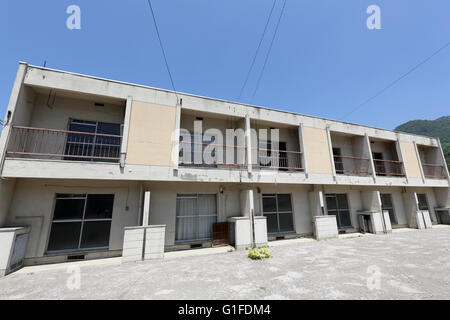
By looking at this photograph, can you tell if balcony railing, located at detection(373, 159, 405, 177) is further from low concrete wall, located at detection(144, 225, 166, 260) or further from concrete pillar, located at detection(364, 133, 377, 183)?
low concrete wall, located at detection(144, 225, 166, 260)

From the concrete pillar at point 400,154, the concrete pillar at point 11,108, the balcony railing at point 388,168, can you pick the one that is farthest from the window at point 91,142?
the concrete pillar at point 400,154

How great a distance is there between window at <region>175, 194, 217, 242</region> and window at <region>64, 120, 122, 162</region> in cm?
336

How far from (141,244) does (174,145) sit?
12.0ft

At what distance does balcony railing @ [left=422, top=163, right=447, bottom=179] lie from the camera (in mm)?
12962

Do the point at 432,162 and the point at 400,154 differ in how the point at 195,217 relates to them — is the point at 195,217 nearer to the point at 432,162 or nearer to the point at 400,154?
the point at 400,154

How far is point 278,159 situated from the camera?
9.48 metres

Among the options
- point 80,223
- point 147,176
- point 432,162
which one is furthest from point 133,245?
point 432,162

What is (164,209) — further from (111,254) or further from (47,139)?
(47,139)

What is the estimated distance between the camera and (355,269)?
4.66m

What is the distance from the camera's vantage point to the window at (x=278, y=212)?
8.67m

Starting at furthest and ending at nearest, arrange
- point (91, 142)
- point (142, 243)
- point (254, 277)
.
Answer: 1. point (91, 142)
2. point (142, 243)
3. point (254, 277)

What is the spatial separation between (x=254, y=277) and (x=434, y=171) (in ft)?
59.3

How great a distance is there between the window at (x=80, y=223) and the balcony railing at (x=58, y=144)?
5.23 feet

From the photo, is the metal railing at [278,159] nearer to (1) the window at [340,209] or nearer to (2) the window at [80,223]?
(1) the window at [340,209]
